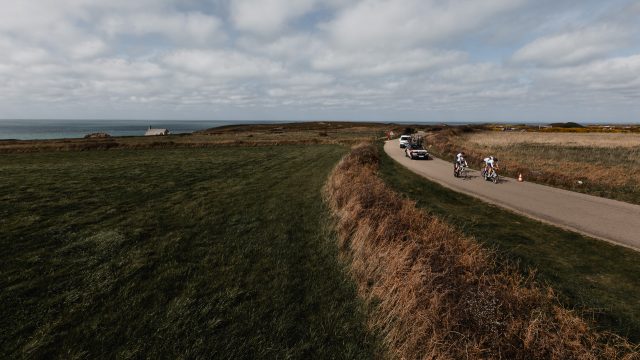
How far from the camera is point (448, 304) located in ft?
17.8

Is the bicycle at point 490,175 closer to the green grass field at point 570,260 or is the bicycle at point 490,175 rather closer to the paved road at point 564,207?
the paved road at point 564,207

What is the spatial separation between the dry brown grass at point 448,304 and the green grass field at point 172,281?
626mm

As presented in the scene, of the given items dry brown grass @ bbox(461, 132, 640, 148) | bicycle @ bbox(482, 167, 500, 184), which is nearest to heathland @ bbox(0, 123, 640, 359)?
bicycle @ bbox(482, 167, 500, 184)

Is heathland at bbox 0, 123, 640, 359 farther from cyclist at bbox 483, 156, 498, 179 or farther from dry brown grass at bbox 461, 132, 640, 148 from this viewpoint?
dry brown grass at bbox 461, 132, 640, 148

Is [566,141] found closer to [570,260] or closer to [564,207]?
[564,207]

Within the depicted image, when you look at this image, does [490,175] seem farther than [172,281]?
Yes

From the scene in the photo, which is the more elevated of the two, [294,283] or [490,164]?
[490,164]

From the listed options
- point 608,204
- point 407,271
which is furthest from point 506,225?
point 407,271

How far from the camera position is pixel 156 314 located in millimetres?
5996

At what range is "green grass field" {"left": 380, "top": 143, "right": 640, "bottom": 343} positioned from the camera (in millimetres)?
6934

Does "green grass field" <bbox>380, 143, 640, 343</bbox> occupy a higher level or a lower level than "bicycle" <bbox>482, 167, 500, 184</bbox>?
lower

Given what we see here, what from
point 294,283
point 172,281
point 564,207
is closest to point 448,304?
point 294,283

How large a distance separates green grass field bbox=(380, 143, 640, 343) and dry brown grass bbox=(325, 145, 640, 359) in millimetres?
934

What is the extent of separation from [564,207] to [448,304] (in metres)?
A: 13.2
